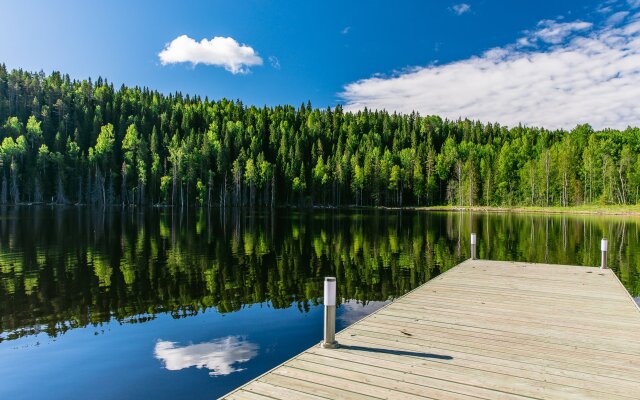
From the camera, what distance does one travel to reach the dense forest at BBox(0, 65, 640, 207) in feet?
383

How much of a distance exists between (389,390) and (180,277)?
17.5m

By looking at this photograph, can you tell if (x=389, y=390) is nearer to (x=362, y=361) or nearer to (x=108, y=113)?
(x=362, y=361)

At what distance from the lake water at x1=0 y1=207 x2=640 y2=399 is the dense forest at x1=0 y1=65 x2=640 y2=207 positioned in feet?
296

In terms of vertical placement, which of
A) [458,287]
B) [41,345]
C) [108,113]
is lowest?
[41,345]

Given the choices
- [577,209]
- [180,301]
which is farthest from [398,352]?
[577,209]

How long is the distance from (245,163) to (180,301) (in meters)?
122

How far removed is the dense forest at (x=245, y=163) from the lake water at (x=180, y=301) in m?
90.2

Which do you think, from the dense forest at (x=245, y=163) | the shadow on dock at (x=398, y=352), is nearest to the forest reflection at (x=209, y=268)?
the shadow on dock at (x=398, y=352)

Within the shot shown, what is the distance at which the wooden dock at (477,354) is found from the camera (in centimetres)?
623

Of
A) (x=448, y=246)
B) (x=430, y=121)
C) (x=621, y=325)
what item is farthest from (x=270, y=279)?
(x=430, y=121)

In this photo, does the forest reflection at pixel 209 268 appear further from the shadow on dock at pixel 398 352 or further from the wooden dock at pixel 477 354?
the shadow on dock at pixel 398 352

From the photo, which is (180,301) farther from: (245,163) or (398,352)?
(245,163)

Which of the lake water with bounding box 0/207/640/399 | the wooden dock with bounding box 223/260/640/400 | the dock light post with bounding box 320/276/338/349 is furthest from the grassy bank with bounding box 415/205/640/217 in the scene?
the dock light post with bounding box 320/276/338/349

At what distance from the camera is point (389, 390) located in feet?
20.3
